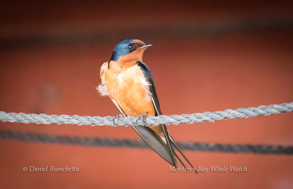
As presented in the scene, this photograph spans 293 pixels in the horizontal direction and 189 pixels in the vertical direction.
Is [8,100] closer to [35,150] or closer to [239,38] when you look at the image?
[35,150]

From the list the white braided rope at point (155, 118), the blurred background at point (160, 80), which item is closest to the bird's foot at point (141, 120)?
the white braided rope at point (155, 118)

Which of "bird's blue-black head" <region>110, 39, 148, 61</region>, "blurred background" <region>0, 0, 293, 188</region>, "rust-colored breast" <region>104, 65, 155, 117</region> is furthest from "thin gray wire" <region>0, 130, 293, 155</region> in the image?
"bird's blue-black head" <region>110, 39, 148, 61</region>

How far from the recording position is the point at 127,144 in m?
1.47

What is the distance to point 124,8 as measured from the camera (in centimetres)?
153

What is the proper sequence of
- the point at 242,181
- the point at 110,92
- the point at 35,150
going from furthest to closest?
the point at 35,150
the point at 242,181
the point at 110,92

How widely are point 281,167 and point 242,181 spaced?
238 mm

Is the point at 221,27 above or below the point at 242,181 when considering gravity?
above

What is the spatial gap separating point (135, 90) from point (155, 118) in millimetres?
196

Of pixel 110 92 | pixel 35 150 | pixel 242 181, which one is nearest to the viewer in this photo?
pixel 110 92

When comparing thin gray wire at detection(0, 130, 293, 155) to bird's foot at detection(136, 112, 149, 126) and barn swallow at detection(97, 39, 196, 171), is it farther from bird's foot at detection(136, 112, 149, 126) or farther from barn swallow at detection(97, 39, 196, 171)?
bird's foot at detection(136, 112, 149, 126)

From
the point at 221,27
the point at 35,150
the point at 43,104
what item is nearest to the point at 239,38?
the point at 221,27

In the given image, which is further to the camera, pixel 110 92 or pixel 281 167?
pixel 281 167

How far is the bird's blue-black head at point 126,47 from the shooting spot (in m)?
1.31

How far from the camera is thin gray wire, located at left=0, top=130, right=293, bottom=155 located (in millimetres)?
1419
